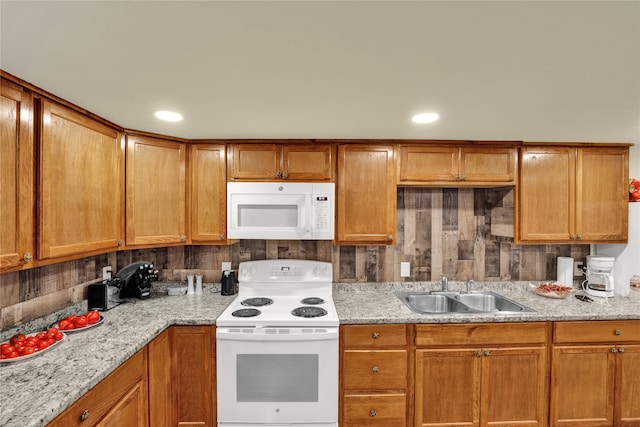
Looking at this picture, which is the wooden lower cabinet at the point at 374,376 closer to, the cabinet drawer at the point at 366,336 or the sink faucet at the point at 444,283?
the cabinet drawer at the point at 366,336

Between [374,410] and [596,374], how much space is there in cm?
158

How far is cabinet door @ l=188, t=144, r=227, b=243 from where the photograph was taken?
7.93 feet

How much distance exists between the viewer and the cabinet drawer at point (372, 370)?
2.04 meters

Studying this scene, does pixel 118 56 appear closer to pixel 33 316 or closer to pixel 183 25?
pixel 183 25

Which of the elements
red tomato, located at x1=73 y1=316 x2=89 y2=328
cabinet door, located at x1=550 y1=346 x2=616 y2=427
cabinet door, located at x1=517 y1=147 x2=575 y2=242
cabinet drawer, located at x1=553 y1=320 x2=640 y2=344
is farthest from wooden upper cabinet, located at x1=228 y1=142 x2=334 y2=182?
cabinet door, located at x1=550 y1=346 x2=616 y2=427

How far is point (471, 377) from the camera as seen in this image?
82.0 inches

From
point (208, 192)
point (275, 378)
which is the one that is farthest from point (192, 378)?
point (208, 192)

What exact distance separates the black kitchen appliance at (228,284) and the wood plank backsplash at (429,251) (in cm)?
15

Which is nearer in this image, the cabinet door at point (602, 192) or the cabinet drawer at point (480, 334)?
Result: the cabinet drawer at point (480, 334)

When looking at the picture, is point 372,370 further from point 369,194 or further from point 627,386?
point 627,386

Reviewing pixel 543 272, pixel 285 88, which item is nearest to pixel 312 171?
pixel 285 88

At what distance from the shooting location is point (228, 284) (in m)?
2.57

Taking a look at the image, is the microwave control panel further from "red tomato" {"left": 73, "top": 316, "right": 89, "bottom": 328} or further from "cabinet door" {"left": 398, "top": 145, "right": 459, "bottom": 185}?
"red tomato" {"left": 73, "top": 316, "right": 89, "bottom": 328}

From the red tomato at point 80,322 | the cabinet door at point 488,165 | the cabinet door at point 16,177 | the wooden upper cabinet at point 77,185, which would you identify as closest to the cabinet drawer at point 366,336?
the cabinet door at point 488,165
